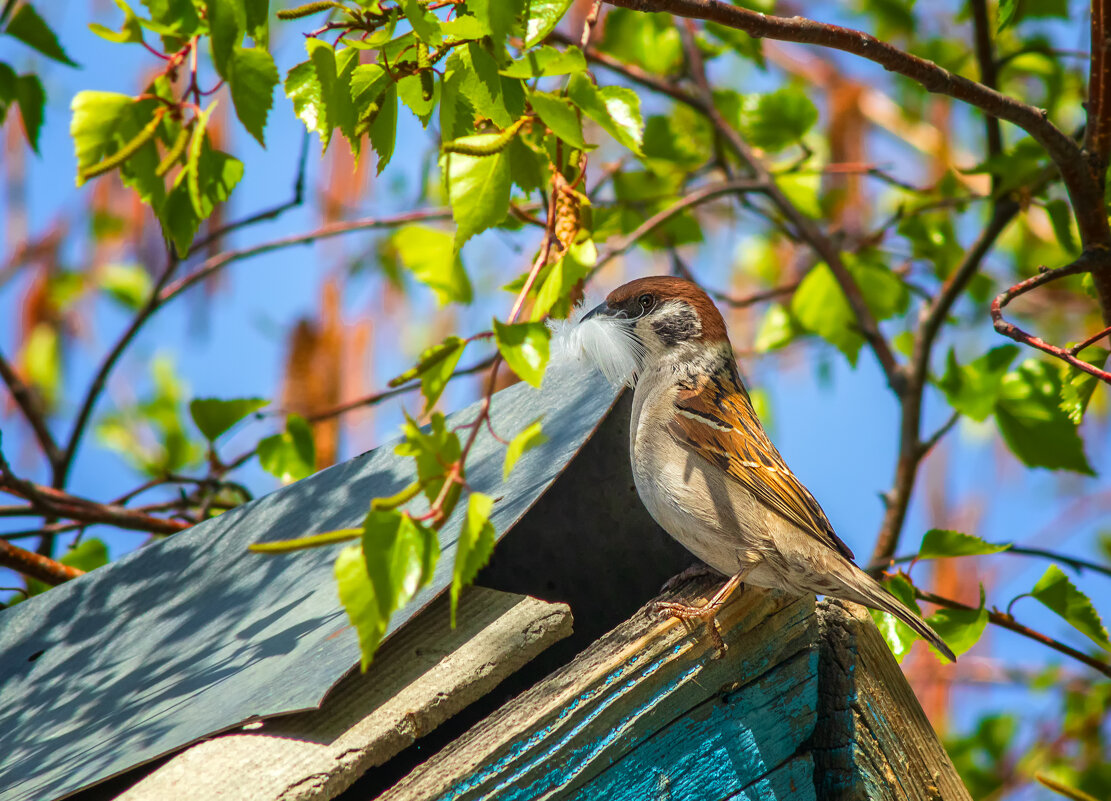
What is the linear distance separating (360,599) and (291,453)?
6.25ft

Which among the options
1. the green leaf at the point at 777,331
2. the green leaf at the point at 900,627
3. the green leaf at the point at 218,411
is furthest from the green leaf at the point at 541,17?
the green leaf at the point at 777,331

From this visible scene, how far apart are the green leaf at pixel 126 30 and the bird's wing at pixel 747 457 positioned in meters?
1.23

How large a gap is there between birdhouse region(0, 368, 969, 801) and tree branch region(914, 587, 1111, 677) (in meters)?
0.33

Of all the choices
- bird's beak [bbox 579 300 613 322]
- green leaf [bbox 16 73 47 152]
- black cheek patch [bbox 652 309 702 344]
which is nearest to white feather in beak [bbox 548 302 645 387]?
bird's beak [bbox 579 300 613 322]

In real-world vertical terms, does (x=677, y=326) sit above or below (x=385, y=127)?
below

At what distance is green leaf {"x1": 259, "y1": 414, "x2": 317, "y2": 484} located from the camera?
116 inches

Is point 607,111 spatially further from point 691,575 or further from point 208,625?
point 208,625

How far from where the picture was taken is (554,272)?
1.42 metres

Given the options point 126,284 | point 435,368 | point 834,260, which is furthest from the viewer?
point 126,284

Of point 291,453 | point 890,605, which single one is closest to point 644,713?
point 890,605

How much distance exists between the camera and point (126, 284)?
16.2ft

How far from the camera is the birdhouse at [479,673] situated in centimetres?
153

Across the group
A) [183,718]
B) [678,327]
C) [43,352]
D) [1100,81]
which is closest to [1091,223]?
[1100,81]

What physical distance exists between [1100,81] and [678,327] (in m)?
1.02
